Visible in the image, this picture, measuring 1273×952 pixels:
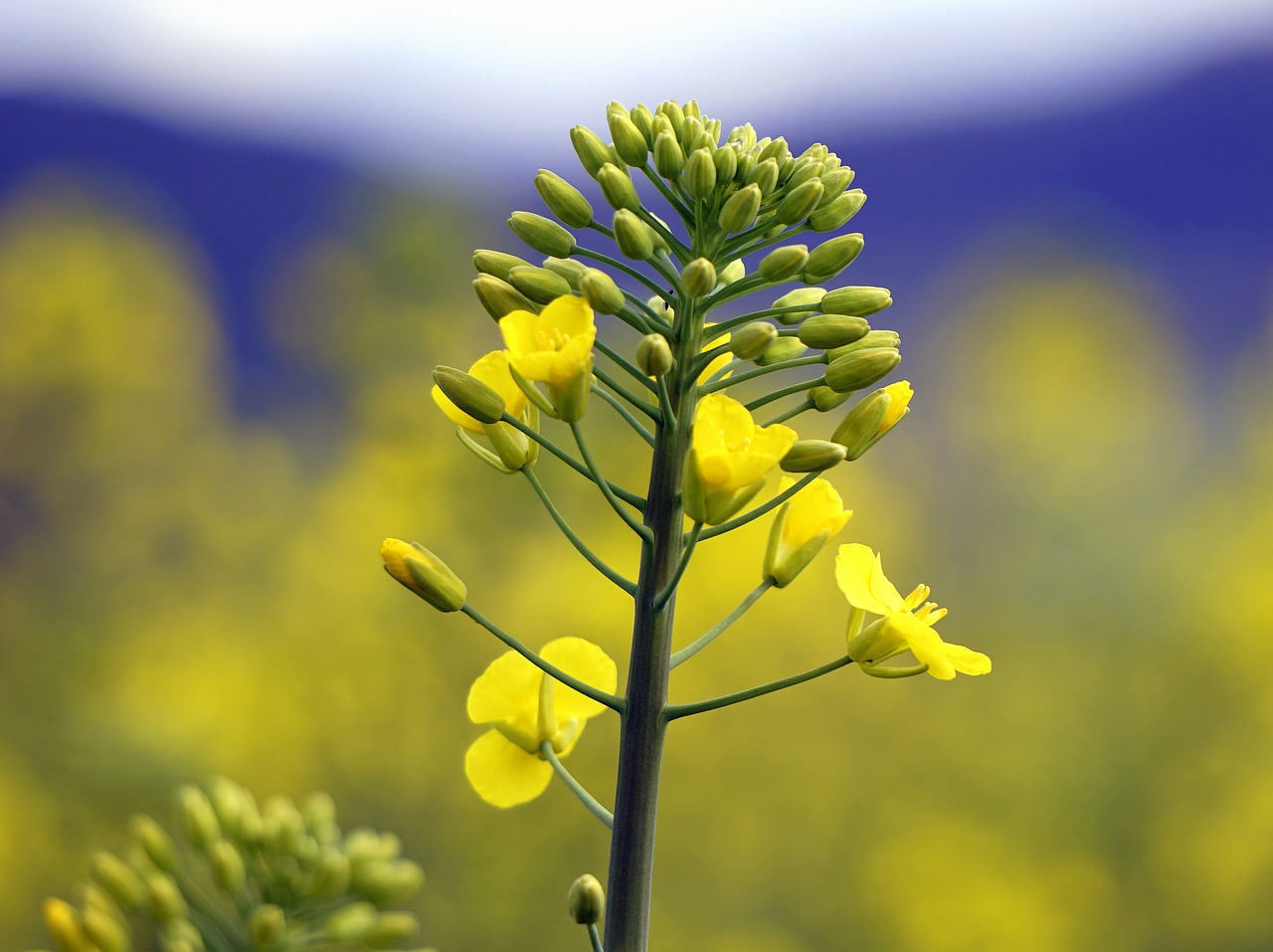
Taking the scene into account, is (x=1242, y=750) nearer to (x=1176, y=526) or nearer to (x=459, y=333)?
(x=1176, y=526)

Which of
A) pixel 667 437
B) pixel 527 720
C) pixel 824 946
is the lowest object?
pixel 824 946

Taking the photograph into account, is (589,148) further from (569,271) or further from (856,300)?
(856,300)

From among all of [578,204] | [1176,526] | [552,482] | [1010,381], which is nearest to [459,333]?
[552,482]

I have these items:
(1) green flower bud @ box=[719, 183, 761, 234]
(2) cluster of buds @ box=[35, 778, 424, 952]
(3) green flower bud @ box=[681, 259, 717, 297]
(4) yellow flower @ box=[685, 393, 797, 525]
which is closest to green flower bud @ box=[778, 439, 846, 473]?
(4) yellow flower @ box=[685, 393, 797, 525]

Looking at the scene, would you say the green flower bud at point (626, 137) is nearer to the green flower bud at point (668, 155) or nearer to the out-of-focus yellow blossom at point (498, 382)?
the green flower bud at point (668, 155)

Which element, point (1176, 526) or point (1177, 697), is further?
point (1176, 526)

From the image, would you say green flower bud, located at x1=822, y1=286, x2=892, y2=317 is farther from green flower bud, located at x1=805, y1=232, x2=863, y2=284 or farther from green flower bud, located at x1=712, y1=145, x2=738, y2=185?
green flower bud, located at x1=712, y1=145, x2=738, y2=185

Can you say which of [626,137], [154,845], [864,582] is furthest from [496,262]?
[154,845]

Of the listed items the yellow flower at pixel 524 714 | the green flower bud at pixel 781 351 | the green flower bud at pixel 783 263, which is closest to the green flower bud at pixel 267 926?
the yellow flower at pixel 524 714
